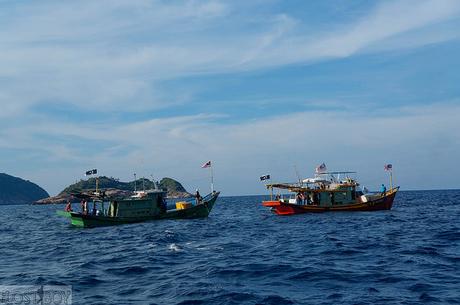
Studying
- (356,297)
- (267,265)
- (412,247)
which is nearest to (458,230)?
(412,247)

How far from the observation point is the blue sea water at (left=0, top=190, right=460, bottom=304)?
49.0ft

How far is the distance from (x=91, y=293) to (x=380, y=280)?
9982mm

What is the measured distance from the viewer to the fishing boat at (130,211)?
150ft

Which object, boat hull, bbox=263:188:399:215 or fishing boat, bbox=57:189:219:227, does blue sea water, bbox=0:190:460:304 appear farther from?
boat hull, bbox=263:188:399:215

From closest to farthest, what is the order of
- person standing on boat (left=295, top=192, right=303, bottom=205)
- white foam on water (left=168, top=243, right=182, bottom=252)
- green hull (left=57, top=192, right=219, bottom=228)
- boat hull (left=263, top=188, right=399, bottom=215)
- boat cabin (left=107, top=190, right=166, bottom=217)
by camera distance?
white foam on water (left=168, top=243, right=182, bottom=252), green hull (left=57, top=192, right=219, bottom=228), boat cabin (left=107, top=190, right=166, bottom=217), boat hull (left=263, top=188, right=399, bottom=215), person standing on boat (left=295, top=192, right=303, bottom=205)

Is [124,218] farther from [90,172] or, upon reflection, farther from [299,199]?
[299,199]

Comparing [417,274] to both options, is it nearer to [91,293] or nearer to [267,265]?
[267,265]

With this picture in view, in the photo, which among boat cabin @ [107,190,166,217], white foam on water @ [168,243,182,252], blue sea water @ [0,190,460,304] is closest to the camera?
blue sea water @ [0,190,460,304]

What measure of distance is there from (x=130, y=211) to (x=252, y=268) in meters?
29.8

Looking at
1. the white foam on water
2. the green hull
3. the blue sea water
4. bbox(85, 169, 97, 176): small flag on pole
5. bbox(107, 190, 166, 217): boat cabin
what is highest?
bbox(85, 169, 97, 176): small flag on pole

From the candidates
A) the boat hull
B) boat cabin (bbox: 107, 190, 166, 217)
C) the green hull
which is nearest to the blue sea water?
the green hull

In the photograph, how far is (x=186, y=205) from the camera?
50.7 metres

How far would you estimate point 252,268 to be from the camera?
19.4m

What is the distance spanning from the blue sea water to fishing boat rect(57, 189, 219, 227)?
42.8ft
